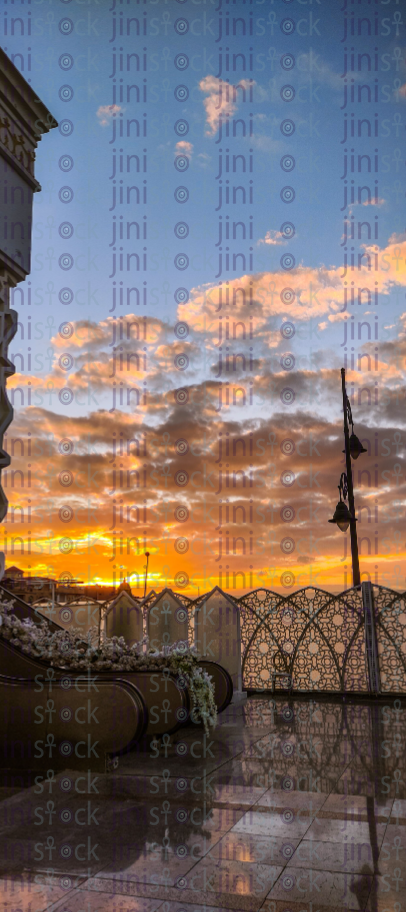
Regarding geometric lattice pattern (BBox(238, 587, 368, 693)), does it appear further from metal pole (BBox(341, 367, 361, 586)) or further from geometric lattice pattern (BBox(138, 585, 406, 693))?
metal pole (BBox(341, 367, 361, 586))

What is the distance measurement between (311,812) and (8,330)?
214 inches

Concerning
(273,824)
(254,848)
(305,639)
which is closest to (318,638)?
(305,639)

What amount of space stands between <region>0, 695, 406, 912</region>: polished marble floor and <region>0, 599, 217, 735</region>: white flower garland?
2.23 feet

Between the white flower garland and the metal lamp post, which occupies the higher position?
the metal lamp post

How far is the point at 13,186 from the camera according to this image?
1565mm

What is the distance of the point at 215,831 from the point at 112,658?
3.97 metres

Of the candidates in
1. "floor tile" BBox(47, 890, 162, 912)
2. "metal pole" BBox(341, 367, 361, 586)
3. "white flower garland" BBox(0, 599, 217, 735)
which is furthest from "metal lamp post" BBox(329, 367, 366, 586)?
"floor tile" BBox(47, 890, 162, 912)

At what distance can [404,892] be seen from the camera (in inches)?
163

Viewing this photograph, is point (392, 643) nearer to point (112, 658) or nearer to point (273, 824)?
point (112, 658)

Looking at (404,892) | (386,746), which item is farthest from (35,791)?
(386,746)

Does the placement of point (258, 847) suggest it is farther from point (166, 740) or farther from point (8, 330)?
point (8, 330)

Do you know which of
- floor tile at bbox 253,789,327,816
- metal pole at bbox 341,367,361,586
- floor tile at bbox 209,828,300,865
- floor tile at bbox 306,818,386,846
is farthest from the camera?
metal pole at bbox 341,367,361,586

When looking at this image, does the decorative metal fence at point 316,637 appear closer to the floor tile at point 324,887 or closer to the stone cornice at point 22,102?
the floor tile at point 324,887

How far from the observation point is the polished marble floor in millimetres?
4098
